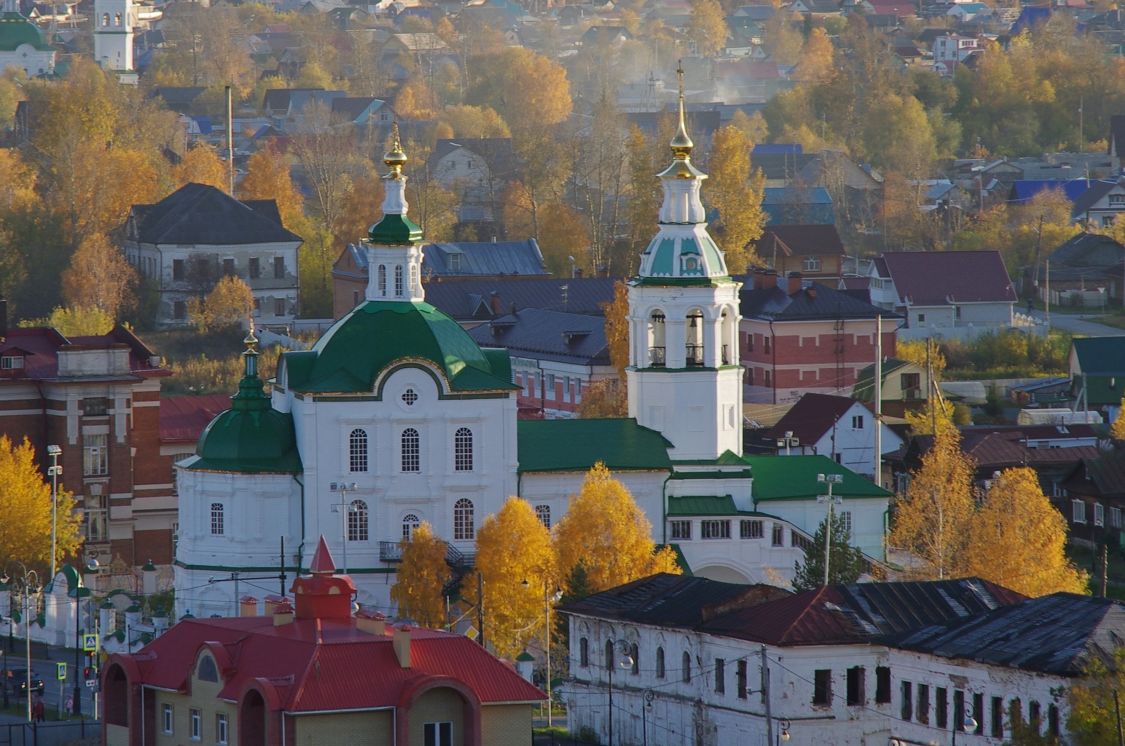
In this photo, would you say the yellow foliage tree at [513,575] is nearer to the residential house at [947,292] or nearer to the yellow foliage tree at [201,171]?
the residential house at [947,292]

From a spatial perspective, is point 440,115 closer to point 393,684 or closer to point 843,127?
point 843,127

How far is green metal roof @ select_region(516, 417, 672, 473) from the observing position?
257 feet

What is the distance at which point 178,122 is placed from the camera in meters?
178

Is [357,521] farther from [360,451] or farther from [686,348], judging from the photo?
[686,348]

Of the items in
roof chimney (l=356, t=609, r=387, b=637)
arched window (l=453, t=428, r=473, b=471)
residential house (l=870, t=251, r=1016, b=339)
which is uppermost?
residential house (l=870, t=251, r=1016, b=339)

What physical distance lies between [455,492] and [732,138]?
6101 centimetres

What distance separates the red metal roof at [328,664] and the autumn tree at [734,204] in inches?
2743

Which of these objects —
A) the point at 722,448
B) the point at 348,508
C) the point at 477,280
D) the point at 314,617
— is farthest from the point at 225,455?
the point at 477,280

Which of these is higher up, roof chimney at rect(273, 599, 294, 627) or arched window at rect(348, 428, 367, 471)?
arched window at rect(348, 428, 367, 471)

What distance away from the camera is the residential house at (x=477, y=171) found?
16012 centimetres

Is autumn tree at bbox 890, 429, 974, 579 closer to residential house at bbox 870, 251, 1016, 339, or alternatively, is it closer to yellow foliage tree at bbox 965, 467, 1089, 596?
yellow foliage tree at bbox 965, 467, 1089, 596

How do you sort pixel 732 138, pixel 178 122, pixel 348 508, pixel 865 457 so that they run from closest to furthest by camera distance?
pixel 348 508 → pixel 865 457 → pixel 732 138 → pixel 178 122

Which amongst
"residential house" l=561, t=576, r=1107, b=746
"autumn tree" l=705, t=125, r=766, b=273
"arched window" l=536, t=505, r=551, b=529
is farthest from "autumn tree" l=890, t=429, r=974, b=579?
"autumn tree" l=705, t=125, r=766, b=273

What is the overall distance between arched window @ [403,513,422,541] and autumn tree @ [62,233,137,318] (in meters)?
48.7
